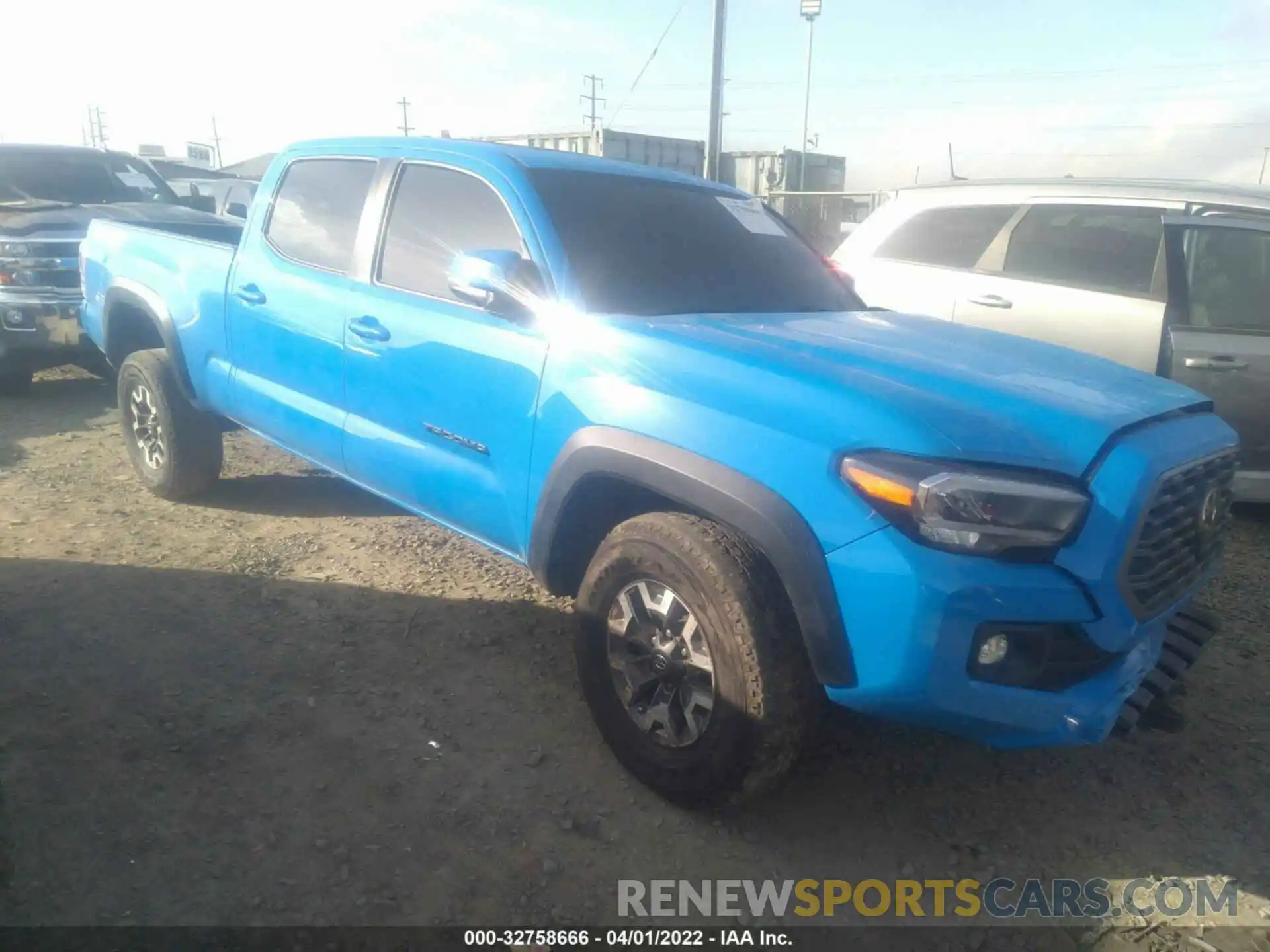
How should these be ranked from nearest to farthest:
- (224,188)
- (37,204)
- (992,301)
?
(992,301), (37,204), (224,188)

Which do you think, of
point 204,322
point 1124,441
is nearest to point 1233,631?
point 1124,441

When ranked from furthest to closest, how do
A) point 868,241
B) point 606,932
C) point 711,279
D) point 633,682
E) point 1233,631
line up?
1. point 868,241
2. point 1233,631
3. point 711,279
4. point 633,682
5. point 606,932

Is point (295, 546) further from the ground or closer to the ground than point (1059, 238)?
closer to the ground

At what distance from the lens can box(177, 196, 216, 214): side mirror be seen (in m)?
8.73

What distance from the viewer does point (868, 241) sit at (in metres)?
6.01

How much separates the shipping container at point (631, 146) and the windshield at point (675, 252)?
14.7 meters

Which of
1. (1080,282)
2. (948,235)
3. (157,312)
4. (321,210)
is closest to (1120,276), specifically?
(1080,282)

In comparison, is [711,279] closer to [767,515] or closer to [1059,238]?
[767,515]

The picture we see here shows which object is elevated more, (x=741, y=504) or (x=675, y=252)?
(x=675, y=252)

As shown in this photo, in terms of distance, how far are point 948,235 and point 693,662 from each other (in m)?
4.18

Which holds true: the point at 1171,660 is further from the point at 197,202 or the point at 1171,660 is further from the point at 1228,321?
the point at 197,202

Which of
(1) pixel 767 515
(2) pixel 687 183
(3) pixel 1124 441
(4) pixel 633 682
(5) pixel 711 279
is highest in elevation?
(2) pixel 687 183

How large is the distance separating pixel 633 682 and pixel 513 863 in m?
0.59

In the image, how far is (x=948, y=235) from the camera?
571 cm
